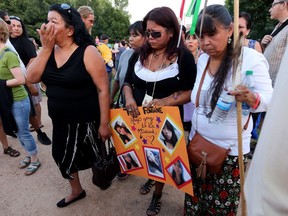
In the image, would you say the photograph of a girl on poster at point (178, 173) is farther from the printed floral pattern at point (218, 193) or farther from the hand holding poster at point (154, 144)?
the printed floral pattern at point (218, 193)

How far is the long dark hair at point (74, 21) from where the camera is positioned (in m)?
2.01

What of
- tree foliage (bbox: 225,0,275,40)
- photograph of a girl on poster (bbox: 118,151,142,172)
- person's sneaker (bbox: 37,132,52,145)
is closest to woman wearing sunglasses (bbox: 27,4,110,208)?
photograph of a girl on poster (bbox: 118,151,142,172)

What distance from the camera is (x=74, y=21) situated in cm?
206

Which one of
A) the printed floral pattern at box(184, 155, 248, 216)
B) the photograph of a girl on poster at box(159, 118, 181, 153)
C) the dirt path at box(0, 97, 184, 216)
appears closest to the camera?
the printed floral pattern at box(184, 155, 248, 216)

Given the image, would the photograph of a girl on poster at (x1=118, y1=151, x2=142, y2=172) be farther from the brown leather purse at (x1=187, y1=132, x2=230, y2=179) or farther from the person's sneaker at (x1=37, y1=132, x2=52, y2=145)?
the person's sneaker at (x1=37, y1=132, x2=52, y2=145)

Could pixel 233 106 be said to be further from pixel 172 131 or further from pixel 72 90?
pixel 72 90

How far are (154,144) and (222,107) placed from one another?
30.8 inches

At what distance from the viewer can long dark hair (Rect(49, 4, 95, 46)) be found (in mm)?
2010

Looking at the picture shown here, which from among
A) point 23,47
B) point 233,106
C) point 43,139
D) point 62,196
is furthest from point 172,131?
Answer: point 23,47

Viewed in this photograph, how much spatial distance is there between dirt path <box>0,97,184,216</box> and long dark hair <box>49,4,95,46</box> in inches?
69.0

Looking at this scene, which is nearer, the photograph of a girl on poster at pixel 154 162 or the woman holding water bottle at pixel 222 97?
the woman holding water bottle at pixel 222 97

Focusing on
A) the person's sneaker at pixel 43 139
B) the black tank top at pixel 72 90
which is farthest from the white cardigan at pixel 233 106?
the person's sneaker at pixel 43 139

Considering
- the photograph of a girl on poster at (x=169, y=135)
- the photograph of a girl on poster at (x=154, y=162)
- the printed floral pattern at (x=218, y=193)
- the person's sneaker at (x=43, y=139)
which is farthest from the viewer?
the person's sneaker at (x=43, y=139)

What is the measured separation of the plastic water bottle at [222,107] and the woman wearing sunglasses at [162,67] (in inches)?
19.1
